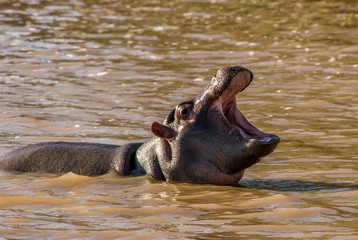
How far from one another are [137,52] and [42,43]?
2.15 m

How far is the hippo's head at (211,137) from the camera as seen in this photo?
6547 millimetres

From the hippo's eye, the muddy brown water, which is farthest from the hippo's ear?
the muddy brown water

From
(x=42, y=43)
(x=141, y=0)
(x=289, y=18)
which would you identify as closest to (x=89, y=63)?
(x=42, y=43)

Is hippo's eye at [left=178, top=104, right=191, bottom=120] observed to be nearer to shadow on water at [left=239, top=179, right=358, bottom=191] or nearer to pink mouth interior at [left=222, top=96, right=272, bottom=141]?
pink mouth interior at [left=222, top=96, right=272, bottom=141]

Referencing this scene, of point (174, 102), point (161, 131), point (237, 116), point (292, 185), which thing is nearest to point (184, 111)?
point (161, 131)

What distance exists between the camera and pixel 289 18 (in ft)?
59.1

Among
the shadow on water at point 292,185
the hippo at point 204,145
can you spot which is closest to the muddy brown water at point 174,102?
the shadow on water at point 292,185

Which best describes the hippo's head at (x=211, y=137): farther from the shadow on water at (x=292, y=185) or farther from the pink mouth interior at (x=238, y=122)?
the shadow on water at (x=292, y=185)

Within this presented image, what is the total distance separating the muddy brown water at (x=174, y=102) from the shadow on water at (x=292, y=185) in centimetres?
2

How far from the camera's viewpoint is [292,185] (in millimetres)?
6734

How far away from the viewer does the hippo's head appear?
655cm

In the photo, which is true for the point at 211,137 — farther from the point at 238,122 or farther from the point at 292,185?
the point at 292,185

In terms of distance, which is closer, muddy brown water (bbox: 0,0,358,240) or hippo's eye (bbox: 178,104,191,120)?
muddy brown water (bbox: 0,0,358,240)

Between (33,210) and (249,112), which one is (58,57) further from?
(33,210)
